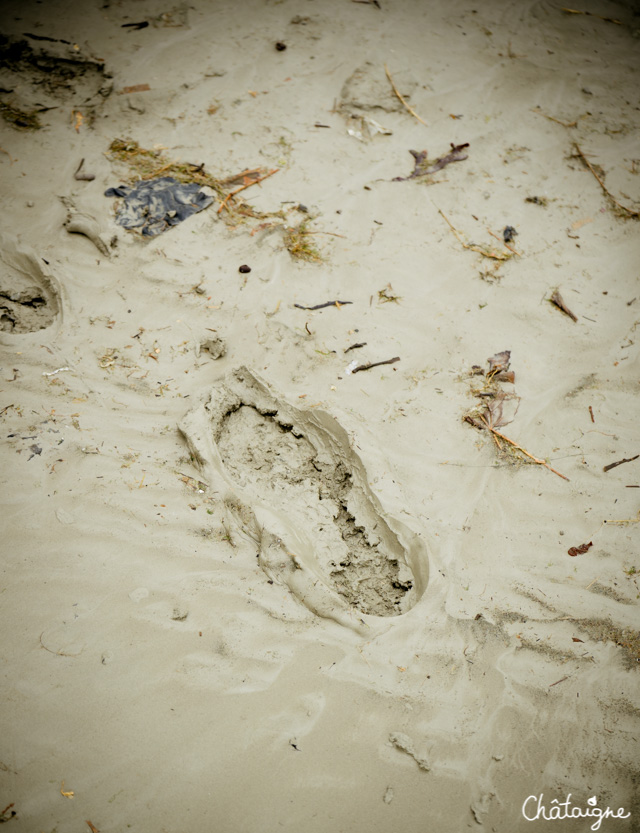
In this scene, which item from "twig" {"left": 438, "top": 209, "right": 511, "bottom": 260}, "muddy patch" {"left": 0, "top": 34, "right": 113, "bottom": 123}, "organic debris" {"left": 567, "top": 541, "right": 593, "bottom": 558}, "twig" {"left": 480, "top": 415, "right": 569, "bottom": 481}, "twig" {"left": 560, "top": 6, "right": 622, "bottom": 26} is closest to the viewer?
"organic debris" {"left": 567, "top": 541, "right": 593, "bottom": 558}

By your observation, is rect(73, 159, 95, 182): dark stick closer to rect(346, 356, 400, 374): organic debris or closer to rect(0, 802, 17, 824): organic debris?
rect(346, 356, 400, 374): organic debris

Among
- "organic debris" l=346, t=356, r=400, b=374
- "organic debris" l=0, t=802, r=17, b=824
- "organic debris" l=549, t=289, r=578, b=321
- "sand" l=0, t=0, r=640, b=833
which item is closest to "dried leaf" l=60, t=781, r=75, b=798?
"sand" l=0, t=0, r=640, b=833

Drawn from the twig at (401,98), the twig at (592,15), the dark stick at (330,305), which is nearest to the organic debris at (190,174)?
the dark stick at (330,305)

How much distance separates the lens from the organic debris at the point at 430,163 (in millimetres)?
3538

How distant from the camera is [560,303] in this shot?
3.05 meters

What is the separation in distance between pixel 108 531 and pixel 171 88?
11.3ft

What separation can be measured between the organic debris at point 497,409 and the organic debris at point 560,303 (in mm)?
534

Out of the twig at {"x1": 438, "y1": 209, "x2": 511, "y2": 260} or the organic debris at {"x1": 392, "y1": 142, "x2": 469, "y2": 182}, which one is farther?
the organic debris at {"x1": 392, "y1": 142, "x2": 469, "y2": 182}

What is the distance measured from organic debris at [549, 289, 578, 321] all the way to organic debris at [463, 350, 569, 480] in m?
0.53

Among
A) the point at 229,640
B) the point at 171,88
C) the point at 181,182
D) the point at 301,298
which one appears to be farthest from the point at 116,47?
the point at 229,640

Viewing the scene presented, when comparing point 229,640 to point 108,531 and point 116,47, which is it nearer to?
point 108,531

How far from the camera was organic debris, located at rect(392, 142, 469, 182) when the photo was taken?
11.6ft

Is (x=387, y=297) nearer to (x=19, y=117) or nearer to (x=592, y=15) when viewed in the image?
(x=19, y=117)

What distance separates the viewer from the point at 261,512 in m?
2.14
